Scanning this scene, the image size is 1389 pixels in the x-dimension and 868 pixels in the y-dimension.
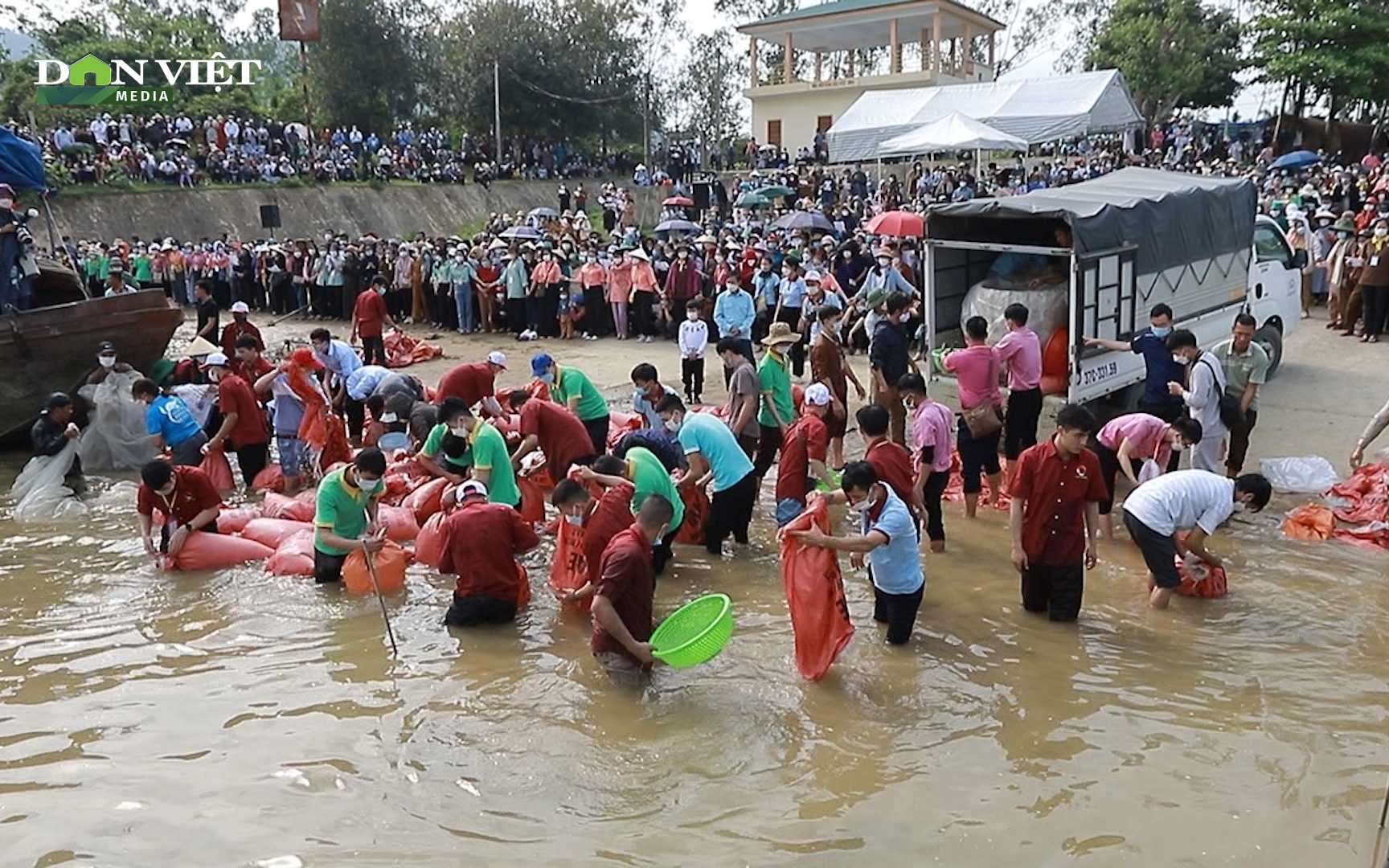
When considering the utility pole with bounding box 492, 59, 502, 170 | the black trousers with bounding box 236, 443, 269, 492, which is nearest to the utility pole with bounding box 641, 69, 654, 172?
the utility pole with bounding box 492, 59, 502, 170

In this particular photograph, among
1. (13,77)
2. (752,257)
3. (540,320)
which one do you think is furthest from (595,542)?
(13,77)

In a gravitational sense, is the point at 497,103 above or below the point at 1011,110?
above

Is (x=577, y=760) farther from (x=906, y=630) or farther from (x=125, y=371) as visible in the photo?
(x=125, y=371)

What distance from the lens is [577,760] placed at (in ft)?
17.1

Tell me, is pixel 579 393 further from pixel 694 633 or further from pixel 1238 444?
pixel 1238 444

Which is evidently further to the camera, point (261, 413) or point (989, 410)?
point (261, 413)

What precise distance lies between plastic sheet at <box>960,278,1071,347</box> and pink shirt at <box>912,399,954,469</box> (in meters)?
2.26

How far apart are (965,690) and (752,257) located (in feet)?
36.8

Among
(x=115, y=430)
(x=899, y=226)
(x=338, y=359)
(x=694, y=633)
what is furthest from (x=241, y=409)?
(x=899, y=226)

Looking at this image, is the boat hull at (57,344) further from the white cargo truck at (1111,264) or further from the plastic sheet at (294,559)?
the white cargo truck at (1111,264)

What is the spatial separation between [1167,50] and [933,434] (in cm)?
3023

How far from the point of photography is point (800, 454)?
745 cm

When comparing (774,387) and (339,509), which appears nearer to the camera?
(339,509)

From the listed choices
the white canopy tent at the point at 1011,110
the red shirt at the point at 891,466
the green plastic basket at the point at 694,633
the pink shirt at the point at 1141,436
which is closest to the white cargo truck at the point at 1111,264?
the pink shirt at the point at 1141,436
